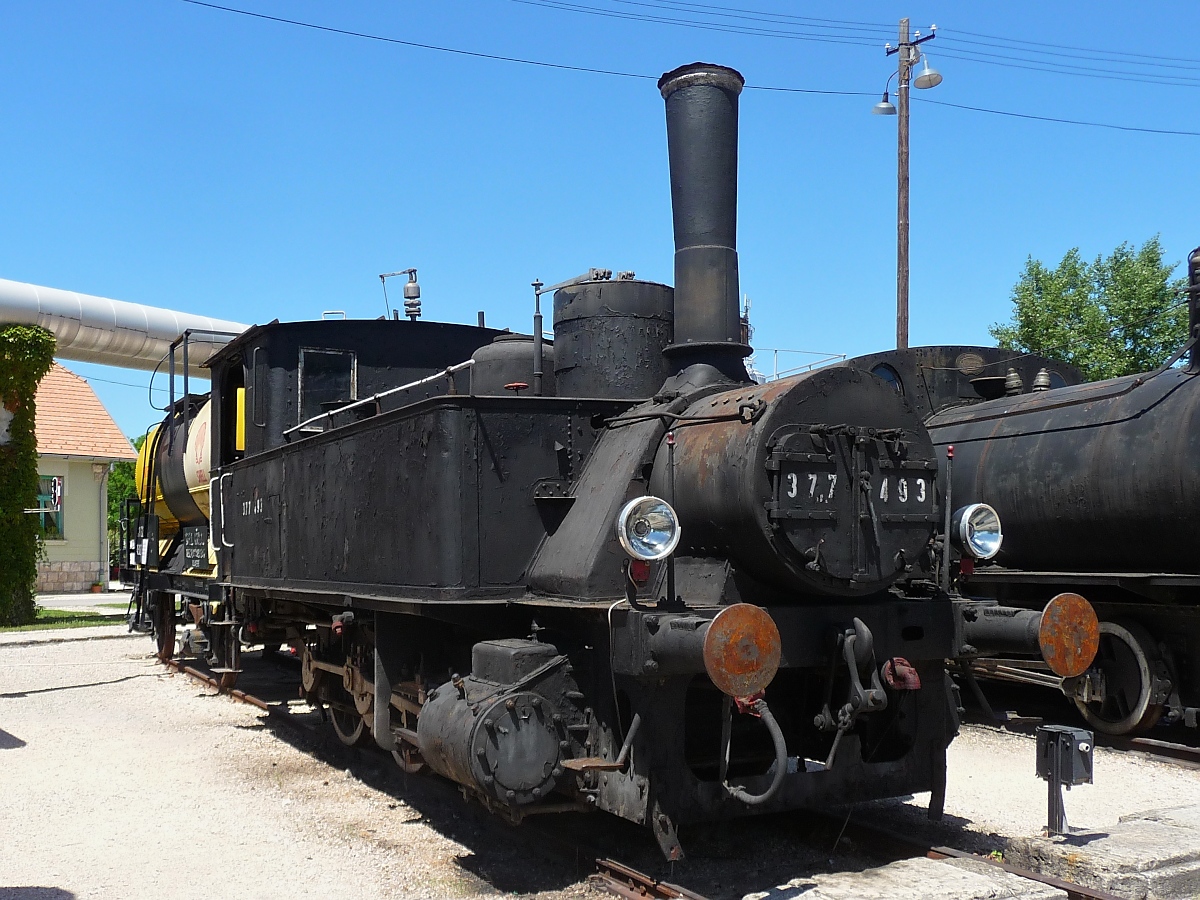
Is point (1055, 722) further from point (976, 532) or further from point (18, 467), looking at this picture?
point (18, 467)

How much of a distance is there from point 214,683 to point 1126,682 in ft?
29.7

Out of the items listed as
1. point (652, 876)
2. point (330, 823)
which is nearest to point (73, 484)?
point (330, 823)

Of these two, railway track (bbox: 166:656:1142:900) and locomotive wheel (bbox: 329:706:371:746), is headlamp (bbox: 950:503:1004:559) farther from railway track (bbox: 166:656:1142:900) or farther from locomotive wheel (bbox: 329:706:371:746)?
locomotive wheel (bbox: 329:706:371:746)

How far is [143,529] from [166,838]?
894 cm

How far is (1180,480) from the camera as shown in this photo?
316 inches

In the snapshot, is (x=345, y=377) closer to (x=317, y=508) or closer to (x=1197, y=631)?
(x=317, y=508)

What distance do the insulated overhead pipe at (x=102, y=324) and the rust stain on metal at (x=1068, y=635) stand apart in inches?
579

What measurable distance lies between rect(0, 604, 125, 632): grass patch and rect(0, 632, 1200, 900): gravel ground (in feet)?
36.6

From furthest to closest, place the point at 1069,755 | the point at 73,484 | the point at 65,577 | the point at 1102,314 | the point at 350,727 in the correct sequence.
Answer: the point at 65,577 → the point at 73,484 → the point at 1102,314 → the point at 350,727 → the point at 1069,755

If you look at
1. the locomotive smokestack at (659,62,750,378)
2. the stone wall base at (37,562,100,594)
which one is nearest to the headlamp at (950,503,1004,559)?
the locomotive smokestack at (659,62,750,378)

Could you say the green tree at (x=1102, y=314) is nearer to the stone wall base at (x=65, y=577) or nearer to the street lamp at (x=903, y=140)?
the street lamp at (x=903, y=140)

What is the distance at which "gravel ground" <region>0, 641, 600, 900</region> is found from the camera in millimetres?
5508

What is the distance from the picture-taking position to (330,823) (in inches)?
261

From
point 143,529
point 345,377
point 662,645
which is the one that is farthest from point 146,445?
point 662,645
